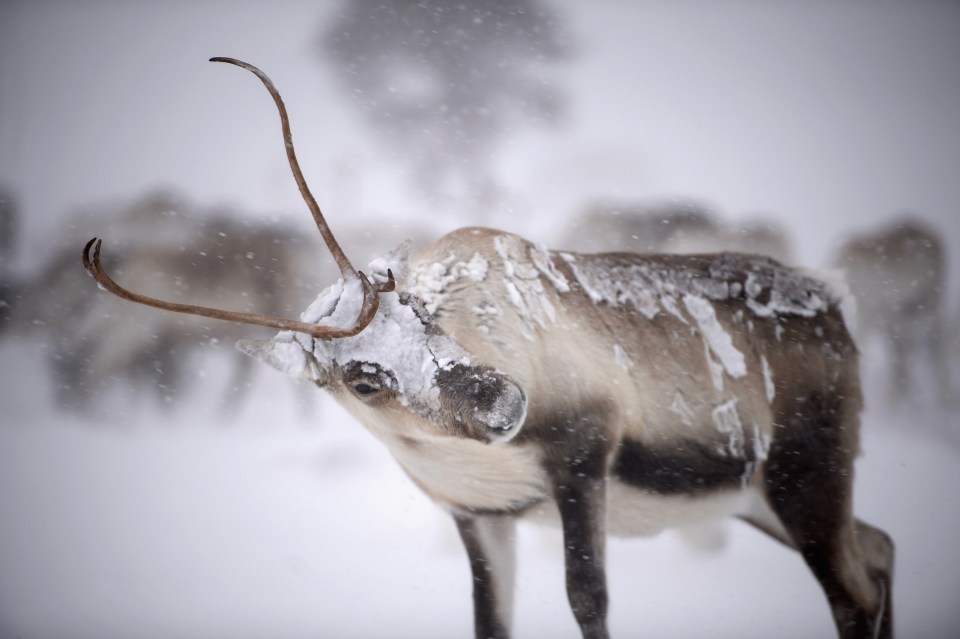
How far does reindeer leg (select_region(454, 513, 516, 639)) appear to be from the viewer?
2.29m

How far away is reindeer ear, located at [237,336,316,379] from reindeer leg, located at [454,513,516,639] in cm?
81

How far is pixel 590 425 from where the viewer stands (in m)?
2.02

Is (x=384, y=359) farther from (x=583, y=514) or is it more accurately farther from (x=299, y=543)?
(x=299, y=543)

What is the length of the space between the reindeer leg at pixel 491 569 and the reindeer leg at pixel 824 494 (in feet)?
3.21

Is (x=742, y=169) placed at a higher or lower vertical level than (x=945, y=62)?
lower

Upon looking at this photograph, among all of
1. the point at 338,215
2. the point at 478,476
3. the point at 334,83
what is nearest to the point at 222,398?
the point at 338,215

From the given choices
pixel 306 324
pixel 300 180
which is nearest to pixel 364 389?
pixel 306 324

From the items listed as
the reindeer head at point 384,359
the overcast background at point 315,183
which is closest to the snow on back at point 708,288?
the reindeer head at point 384,359

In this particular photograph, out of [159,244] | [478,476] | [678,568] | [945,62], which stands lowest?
[678,568]

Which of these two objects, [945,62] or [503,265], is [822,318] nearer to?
[503,265]

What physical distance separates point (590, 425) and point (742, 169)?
2.43m

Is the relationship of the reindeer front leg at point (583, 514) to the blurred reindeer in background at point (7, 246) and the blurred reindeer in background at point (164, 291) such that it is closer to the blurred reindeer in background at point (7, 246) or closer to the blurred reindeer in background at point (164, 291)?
the blurred reindeer in background at point (164, 291)

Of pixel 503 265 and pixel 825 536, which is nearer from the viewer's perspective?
pixel 503 265

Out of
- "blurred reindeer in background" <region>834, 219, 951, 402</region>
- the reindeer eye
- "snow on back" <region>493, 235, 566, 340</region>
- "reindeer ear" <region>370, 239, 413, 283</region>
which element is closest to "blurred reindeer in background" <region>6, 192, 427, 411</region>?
"snow on back" <region>493, 235, 566, 340</region>
